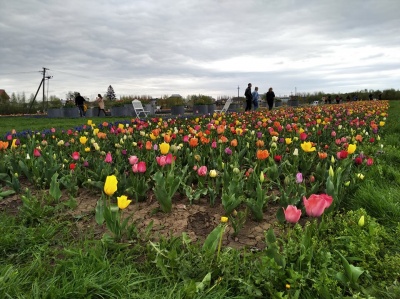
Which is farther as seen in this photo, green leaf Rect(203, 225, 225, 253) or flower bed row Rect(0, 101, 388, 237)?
flower bed row Rect(0, 101, 388, 237)

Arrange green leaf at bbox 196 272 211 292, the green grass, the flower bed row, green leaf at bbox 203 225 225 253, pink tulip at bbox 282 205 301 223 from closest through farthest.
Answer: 1. green leaf at bbox 196 272 211 292
2. pink tulip at bbox 282 205 301 223
3. green leaf at bbox 203 225 225 253
4. the flower bed row
5. the green grass

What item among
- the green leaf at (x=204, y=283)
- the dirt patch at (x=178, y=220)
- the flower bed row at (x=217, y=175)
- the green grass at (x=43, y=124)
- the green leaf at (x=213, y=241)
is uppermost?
the green grass at (x=43, y=124)

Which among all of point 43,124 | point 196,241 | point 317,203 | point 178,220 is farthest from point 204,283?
point 43,124

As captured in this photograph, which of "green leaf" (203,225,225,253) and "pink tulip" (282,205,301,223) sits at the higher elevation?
"pink tulip" (282,205,301,223)

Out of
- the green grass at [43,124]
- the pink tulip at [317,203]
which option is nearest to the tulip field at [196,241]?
the pink tulip at [317,203]

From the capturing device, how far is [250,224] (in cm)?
254

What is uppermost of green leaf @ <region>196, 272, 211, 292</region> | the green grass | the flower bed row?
the green grass

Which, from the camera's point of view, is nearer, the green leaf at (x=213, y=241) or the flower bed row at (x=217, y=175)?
the green leaf at (x=213, y=241)

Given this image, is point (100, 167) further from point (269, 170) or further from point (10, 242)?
point (269, 170)

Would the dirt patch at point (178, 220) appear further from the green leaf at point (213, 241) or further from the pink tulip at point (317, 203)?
the pink tulip at point (317, 203)

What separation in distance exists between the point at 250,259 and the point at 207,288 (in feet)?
1.17

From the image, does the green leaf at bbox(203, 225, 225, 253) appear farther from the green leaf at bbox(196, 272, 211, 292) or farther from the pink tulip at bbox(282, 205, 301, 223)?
the pink tulip at bbox(282, 205, 301, 223)

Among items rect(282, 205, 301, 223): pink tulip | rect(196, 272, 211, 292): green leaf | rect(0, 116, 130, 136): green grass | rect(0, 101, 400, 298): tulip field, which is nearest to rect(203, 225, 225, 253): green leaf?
rect(0, 101, 400, 298): tulip field

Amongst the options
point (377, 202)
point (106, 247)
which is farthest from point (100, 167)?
point (377, 202)
